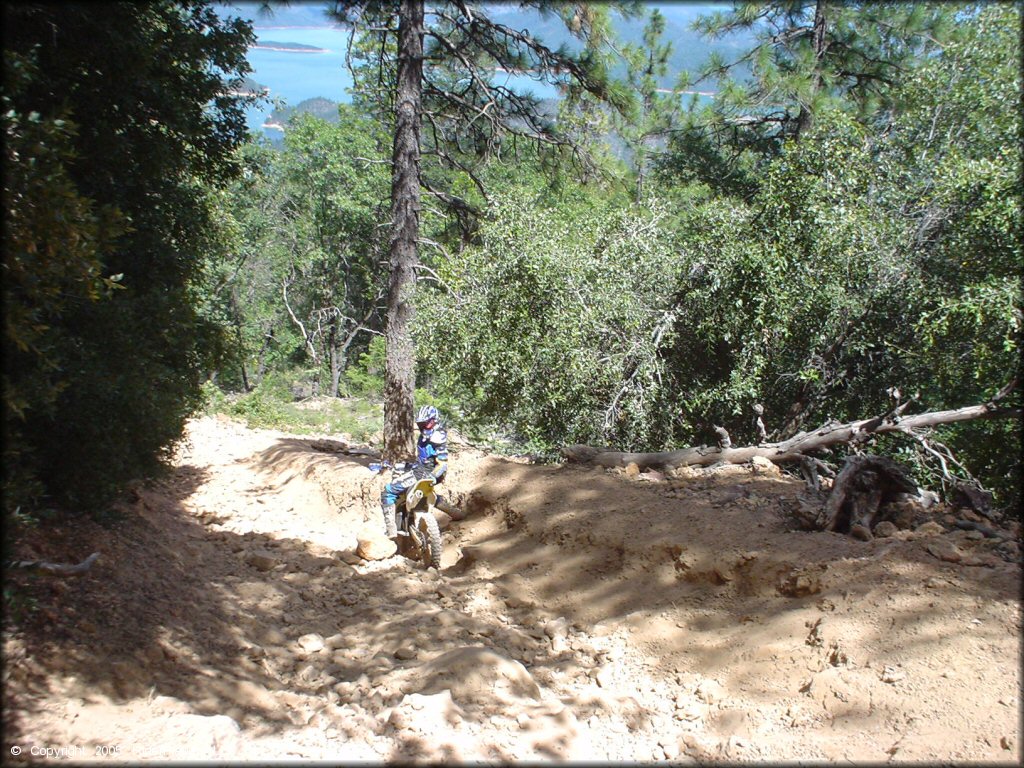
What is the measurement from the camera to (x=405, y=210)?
9.60 m

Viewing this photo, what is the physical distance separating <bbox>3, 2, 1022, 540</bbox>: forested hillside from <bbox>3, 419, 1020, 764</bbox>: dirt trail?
0.96 meters

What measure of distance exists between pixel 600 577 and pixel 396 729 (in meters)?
2.96

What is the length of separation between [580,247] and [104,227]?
20.2ft

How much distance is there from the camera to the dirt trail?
339 cm

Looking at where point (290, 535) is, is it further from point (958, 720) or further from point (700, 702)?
point (958, 720)

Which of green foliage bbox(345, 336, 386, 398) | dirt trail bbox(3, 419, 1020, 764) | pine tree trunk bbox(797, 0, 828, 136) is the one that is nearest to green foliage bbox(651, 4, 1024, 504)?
dirt trail bbox(3, 419, 1020, 764)

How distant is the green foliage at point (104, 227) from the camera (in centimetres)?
360

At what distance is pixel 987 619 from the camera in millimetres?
3926

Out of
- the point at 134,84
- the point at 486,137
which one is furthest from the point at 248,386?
the point at 134,84

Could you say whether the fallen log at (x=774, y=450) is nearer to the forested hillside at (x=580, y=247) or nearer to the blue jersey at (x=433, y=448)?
the forested hillside at (x=580, y=247)

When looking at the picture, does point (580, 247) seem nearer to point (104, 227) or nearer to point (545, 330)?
point (545, 330)

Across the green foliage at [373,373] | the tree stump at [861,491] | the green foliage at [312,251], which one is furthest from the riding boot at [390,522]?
the green foliage at [373,373]

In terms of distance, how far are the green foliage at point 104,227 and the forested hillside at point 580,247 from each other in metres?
0.02

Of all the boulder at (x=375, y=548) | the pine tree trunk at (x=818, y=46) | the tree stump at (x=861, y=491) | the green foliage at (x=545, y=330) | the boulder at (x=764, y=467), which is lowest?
the boulder at (x=375, y=548)
